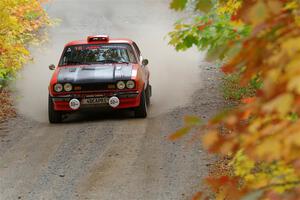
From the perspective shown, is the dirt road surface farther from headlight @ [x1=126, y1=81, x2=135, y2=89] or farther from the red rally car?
headlight @ [x1=126, y1=81, x2=135, y2=89]

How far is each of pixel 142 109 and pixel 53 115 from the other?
1.89 metres

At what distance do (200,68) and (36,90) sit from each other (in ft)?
18.9

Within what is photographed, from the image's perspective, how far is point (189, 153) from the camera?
1055cm

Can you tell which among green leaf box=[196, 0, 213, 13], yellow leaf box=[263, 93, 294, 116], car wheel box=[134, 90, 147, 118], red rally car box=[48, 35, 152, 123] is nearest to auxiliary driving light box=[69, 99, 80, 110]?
red rally car box=[48, 35, 152, 123]

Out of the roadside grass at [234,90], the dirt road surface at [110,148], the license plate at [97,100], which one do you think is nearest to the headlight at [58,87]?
the license plate at [97,100]

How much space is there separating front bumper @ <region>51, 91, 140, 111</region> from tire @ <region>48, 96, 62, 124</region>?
95 mm

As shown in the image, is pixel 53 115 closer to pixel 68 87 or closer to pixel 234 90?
pixel 68 87

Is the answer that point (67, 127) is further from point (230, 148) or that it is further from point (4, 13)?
point (230, 148)

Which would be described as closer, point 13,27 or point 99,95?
point 99,95

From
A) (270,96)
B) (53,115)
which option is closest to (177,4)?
(270,96)

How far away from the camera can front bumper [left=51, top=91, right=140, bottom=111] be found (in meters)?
13.0

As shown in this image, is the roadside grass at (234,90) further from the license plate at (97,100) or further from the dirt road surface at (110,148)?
the license plate at (97,100)

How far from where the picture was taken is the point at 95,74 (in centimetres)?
1304

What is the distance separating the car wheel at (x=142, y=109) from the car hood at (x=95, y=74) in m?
0.60
